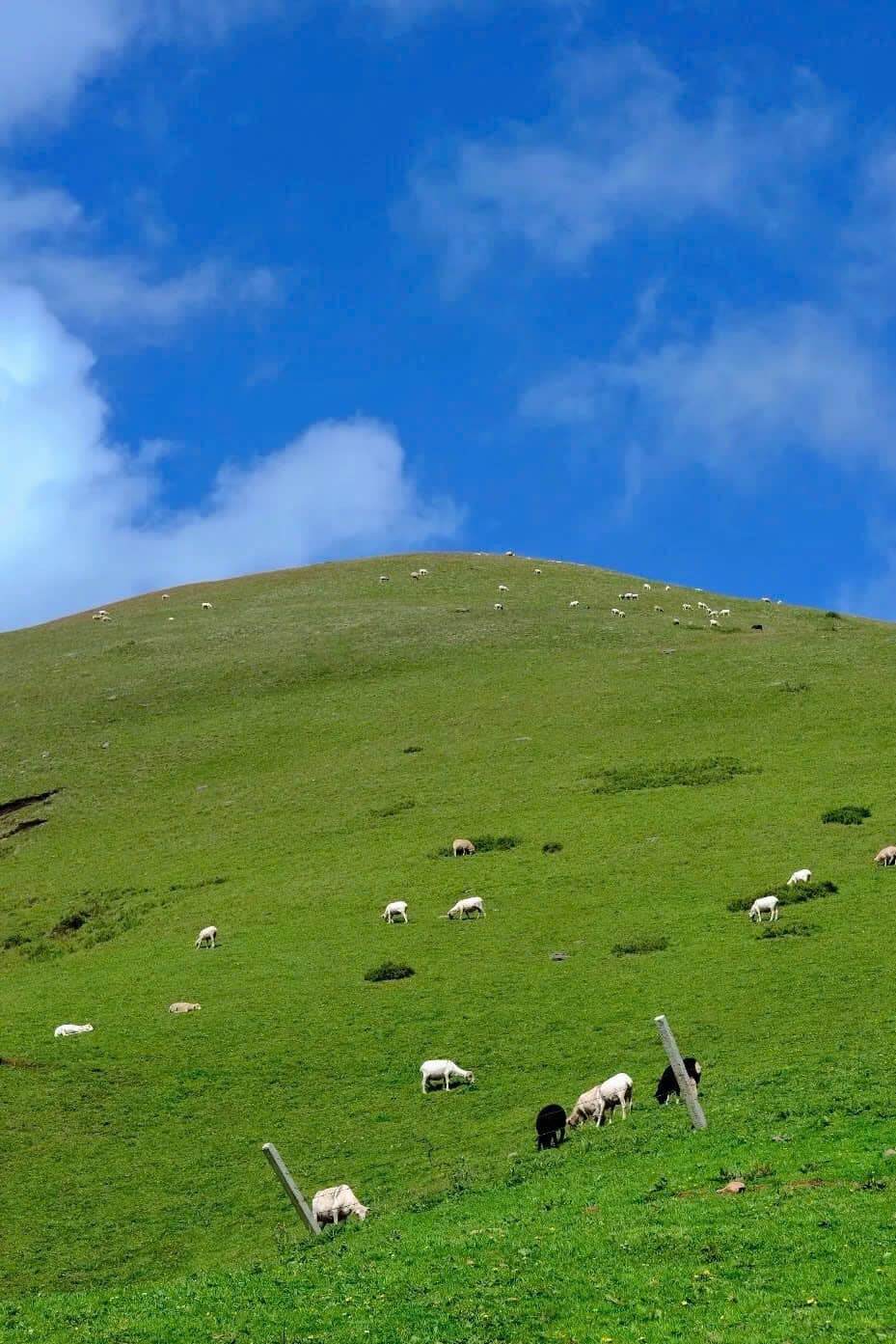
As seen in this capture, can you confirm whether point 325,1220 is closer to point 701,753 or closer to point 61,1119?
point 61,1119

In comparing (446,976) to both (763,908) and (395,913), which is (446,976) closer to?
(395,913)

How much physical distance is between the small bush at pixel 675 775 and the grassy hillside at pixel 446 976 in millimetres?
276

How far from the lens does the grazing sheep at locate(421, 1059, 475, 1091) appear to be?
3105 centimetres

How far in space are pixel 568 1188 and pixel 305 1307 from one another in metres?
5.52

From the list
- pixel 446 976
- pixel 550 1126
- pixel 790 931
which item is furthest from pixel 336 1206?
pixel 790 931

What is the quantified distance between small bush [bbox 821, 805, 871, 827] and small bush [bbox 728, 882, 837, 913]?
21.3ft

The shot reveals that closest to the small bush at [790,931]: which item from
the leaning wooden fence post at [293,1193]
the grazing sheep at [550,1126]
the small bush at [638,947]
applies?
the small bush at [638,947]

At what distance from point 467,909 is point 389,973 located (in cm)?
599

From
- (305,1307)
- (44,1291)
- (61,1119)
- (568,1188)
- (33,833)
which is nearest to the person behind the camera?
(305,1307)

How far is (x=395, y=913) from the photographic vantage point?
149 ft

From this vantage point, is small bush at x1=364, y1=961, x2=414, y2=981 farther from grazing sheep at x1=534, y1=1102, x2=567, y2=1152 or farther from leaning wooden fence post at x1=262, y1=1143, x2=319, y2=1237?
leaning wooden fence post at x1=262, y1=1143, x2=319, y2=1237

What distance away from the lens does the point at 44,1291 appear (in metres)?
23.2

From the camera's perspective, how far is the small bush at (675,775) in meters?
56.7

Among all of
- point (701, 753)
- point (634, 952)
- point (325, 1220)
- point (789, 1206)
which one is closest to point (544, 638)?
point (701, 753)
